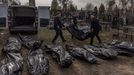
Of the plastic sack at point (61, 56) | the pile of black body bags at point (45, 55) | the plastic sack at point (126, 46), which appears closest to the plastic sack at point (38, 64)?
the pile of black body bags at point (45, 55)

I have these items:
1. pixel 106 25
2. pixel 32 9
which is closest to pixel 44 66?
pixel 32 9

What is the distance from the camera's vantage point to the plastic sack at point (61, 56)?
9297 millimetres

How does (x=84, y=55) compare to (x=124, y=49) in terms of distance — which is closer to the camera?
(x=84, y=55)

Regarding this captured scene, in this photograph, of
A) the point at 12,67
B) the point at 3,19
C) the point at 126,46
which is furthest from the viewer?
the point at 3,19

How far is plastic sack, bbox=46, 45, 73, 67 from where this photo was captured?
9.30 meters

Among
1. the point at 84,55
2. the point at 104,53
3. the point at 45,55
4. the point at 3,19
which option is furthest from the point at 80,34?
the point at 3,19

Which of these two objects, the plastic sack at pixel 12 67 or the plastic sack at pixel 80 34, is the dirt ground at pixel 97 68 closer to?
the plastic sack at pixel 12 67

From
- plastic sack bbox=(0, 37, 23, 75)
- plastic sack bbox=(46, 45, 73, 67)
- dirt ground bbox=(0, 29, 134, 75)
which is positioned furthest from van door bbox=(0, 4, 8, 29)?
dirt ground bbox=(0, 29, 134, 75)

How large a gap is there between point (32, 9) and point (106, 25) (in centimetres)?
679

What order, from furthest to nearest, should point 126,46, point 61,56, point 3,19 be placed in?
1. point 3,19
2. point 126,46
3. point 61,56

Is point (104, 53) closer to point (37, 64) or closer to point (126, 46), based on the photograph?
point (126, 46)

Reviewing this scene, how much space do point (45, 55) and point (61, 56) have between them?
25.0 inches

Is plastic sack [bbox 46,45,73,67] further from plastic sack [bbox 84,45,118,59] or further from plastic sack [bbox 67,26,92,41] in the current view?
plastic sack [bbox 67,26,92,41]

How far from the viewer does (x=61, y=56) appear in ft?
31.6
